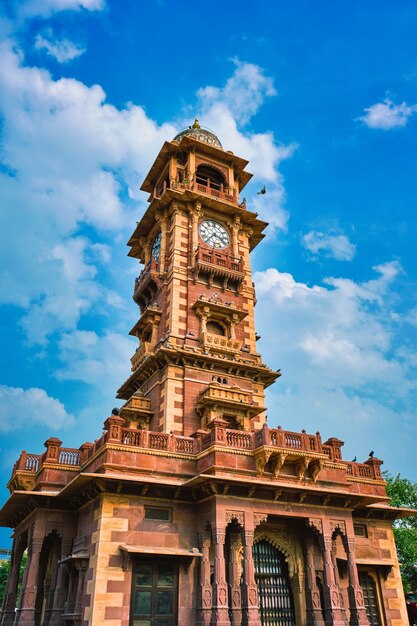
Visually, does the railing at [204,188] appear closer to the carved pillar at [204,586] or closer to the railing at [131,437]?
the railing at [131,437]

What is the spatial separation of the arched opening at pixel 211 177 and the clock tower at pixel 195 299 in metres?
0.07

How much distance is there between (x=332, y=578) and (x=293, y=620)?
256 centimetres

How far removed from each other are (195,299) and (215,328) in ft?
7.06

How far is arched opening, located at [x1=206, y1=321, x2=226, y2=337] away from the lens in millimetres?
30656

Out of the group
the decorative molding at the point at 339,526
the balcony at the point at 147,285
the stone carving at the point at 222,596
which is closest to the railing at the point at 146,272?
the balcony at the point at 147,285

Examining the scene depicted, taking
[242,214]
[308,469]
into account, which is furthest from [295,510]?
[242,214]

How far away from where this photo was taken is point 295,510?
67.6 feet

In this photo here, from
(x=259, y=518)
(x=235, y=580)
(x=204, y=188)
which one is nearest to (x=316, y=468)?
(x=259, y=518)

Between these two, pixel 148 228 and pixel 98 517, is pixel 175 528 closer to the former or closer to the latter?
pixel 98 517

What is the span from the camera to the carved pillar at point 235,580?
60.0ft

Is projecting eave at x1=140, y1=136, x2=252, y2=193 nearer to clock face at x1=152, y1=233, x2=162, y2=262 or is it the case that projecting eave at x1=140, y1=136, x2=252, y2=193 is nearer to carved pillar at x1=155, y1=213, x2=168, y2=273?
carved pillar at x1=155, y1=213, x2=168, y2=273

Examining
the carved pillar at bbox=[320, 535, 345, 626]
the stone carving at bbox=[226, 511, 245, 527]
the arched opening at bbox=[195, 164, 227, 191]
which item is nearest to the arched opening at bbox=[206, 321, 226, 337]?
the arched opening at bbox=[195, 164, 227, 191]

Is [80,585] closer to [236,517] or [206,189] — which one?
[236,517]

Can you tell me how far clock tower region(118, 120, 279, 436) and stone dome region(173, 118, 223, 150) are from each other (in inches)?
5.7
